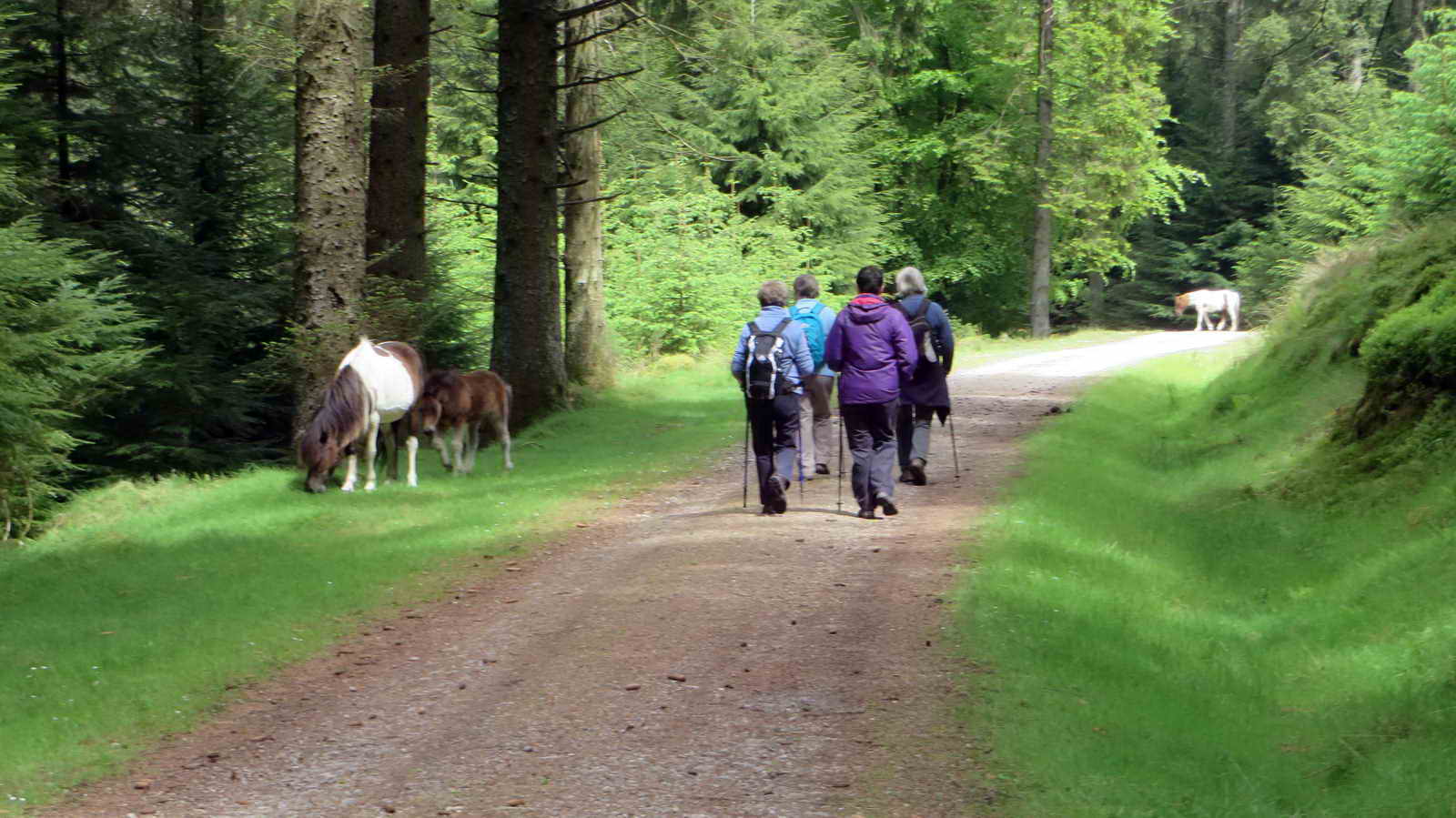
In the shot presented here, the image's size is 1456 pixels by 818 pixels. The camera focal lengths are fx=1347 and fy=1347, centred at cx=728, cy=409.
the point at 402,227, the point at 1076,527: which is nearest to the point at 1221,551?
the point at 1076,527

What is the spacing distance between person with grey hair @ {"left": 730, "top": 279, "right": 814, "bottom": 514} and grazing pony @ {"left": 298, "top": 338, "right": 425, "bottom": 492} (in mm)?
4383

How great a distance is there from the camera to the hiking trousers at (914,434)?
14.0 m

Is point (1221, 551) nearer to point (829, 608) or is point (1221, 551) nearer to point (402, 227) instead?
point (829, 608)

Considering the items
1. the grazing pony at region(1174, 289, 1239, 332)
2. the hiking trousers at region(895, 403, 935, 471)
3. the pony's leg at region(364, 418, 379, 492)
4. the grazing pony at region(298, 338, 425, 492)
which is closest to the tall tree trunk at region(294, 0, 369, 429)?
the grazing pony at region(298, 338, 425, 492)

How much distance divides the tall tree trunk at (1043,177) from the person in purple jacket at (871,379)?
31841 mm

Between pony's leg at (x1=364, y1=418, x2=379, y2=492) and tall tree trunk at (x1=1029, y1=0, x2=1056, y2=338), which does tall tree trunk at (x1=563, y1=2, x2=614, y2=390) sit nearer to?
pony's leg at (x1=364, y1=418, x2=379, y2=492)

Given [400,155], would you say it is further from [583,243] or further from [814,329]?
[814,329]

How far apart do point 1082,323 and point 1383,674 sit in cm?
5600

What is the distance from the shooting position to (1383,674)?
774 centimetres

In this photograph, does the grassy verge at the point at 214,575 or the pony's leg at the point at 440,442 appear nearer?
the grassy verge at the point at 214,575

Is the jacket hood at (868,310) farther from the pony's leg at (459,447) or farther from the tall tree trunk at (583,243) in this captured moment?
the tall tree trunk at (583,243)

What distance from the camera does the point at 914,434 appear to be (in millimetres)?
14148

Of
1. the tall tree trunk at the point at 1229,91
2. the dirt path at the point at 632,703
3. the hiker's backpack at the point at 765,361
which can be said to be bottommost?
the dirt path at the point at 632,703

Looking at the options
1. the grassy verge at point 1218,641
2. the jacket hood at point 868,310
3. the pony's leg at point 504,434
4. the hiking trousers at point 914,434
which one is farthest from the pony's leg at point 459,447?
the grassy verge at point 1218,641
